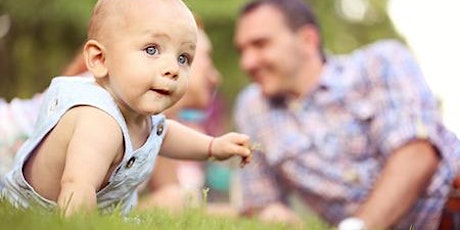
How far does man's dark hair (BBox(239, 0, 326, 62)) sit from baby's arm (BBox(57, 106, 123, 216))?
308 cm

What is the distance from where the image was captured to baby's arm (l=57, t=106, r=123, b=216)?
2008mm

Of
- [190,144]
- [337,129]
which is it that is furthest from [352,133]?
[190,144]

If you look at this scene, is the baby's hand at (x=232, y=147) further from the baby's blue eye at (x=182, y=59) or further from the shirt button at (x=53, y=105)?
the shirt button at (x=53, y=105)

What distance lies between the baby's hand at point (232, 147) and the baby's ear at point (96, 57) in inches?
15.2

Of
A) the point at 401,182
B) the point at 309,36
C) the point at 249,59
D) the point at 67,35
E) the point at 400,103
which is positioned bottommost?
the point at 67,35

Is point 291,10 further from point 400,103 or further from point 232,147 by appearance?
point 232,147

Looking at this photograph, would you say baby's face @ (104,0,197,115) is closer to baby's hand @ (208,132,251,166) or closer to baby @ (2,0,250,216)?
baby @ (2,0,250,216)

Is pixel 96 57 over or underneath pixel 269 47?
over

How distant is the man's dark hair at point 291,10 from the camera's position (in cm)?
520

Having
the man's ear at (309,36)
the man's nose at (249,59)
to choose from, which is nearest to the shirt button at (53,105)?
the man's nose at (249,59)

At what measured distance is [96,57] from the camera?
2271 millimetres

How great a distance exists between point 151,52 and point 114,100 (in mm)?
141

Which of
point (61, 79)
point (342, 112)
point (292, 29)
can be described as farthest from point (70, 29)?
point (61, 79)

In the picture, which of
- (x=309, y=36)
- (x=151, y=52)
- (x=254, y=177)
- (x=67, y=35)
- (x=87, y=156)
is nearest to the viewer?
(x=87, y=156)
